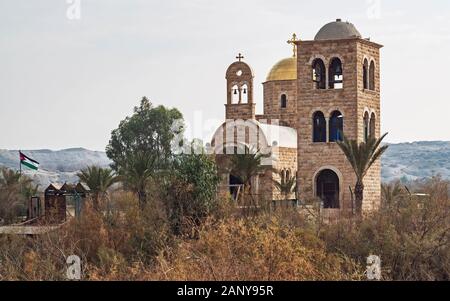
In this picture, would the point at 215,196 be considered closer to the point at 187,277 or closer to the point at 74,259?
the point at 74,259

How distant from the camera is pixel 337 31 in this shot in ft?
124

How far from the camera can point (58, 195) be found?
36.7 meters

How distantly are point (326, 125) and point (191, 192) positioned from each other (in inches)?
344

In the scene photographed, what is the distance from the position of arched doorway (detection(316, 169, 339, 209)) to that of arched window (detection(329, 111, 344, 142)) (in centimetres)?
126

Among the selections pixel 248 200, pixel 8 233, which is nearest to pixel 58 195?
pixel 8 233

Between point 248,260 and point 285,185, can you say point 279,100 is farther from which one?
point 248,260

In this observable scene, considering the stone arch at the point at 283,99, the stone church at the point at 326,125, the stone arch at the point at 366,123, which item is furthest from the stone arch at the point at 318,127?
the stone arch at the point at 283,99

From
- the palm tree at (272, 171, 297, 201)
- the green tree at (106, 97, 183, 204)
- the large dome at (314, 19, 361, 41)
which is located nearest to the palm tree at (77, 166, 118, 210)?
the palm tree at (272, 171, 297, 201)

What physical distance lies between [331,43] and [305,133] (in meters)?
3.47

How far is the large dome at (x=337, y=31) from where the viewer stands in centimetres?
3778

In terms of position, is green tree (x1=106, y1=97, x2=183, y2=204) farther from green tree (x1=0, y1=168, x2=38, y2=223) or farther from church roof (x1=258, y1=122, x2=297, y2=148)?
church roof (x1=258, y1=122, x2=297, y2=148)

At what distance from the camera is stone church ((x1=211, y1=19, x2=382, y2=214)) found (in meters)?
37.4

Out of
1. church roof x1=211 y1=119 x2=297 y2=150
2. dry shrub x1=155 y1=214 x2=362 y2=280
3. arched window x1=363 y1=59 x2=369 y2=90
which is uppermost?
arched window x1=363 y1=59 x2=369 y2=90
